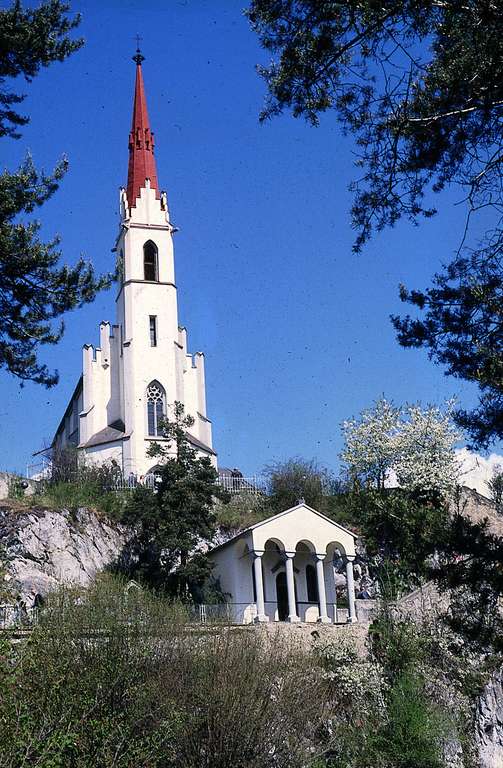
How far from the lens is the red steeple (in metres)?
49.5

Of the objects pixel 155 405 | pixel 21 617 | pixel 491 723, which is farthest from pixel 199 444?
pixel 21 617

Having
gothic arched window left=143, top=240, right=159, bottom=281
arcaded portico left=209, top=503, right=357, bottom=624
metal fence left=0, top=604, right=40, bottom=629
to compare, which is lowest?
metal fence left=0, top=604, right=40, bottom=629

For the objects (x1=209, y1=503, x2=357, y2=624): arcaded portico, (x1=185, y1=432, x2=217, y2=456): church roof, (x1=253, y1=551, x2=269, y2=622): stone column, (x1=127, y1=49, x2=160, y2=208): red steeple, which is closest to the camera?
(x1=253, y1=551, x2=269, y2=622): stone column

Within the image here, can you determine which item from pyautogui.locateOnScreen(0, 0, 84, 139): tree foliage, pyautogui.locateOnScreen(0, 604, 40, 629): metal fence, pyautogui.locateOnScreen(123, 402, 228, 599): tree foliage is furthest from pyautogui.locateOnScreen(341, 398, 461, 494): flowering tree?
pyautogui.locateOnScreen(0, 0, 84, 139): tree foliage

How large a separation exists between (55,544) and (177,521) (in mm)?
4477

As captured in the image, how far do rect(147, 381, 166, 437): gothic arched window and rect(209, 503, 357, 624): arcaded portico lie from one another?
9.67 meters

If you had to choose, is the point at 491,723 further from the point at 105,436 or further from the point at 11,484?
the point at 105,436

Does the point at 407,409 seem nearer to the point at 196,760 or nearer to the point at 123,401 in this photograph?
the point at 123,401

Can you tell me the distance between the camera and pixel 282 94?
1217cm

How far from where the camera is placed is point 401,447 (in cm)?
4416

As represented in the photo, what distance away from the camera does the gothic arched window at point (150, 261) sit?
47531mm

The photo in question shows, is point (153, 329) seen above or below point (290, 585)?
above

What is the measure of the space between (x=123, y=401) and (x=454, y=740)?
22937 mm

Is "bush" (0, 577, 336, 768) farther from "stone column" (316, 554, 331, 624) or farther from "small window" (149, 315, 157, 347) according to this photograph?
"small window" (149, 315, 157, 347)
